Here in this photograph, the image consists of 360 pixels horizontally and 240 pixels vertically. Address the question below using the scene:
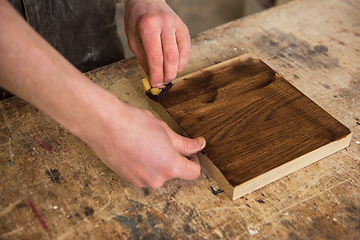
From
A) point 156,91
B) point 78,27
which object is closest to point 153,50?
point 156,91

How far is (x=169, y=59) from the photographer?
1041 mm

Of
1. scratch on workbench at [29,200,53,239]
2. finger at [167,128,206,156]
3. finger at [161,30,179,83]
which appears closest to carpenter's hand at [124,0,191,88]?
finger at [161,30,179,83]

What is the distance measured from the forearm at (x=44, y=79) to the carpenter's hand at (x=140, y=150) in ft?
0.16

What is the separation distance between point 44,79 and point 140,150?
26 centimetres

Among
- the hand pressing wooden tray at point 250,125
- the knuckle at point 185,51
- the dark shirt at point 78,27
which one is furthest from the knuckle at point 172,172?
the dark shirt at point 78,27

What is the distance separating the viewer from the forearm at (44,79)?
2.05 ft

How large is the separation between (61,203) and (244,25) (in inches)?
45.7

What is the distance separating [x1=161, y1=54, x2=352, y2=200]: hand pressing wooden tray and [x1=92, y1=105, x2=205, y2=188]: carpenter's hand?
0.13 m

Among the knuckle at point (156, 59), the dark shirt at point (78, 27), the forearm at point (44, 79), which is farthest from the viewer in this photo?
the dark shirt at point (78, 27)

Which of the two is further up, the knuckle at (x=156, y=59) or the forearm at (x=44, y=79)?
the forearm at (x=44, y=79)

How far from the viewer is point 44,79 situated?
65cm

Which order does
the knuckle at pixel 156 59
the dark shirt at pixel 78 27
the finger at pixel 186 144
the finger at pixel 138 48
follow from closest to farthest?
the finger at pixel 186 144
the knuckle at pixel 156 59
the finger at pixel 138 48
the dark shirt at pixel 78 27

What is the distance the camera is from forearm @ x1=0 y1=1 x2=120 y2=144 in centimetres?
63

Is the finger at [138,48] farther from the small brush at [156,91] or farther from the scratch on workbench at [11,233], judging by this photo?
the scratch on workbench at [11,233]
